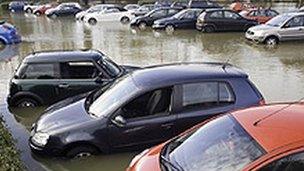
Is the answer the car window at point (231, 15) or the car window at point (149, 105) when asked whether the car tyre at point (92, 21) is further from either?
the car window at point (149, 105)

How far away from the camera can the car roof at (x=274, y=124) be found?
402 centimetres

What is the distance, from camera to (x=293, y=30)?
21.2 m

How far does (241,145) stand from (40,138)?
4.21 meters

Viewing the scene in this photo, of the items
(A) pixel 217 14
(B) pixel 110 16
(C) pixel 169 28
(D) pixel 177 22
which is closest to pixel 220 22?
(A) pixel 217 14

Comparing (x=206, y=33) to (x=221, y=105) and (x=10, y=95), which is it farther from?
(x=221, y=105)

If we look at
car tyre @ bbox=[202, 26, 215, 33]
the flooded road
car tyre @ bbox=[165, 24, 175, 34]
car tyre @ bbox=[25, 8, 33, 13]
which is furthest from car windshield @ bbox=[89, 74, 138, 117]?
car tyre @ bbox=[25, 8, 33, 13]

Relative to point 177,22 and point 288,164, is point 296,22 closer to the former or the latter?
point 177,22

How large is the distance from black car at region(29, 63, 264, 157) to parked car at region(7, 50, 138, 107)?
3.05 m

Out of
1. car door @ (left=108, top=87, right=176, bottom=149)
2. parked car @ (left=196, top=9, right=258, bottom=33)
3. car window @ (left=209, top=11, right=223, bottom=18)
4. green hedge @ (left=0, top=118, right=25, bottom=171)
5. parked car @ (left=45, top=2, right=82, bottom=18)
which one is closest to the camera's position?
green hedge @ (left=0, top=118, right=25, bottom=171)

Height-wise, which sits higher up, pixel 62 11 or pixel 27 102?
pixel 27 102

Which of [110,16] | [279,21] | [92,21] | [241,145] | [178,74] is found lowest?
[92,21]

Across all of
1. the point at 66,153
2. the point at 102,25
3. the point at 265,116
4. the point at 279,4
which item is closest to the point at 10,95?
the point at 66,153

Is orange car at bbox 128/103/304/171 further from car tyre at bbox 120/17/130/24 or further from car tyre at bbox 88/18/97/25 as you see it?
car tyre at bbox 88/18/97/25

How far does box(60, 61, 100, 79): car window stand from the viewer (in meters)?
10.7
